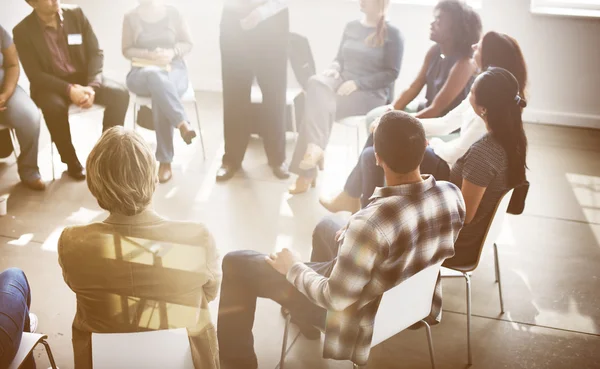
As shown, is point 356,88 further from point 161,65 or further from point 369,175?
point 161,65

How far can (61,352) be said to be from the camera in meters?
2.59

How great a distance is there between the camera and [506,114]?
98.7 inches

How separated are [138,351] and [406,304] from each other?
843 mm

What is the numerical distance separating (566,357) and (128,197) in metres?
1.98

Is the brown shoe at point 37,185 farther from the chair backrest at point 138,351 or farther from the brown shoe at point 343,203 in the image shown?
the chair backrest at point 138,351

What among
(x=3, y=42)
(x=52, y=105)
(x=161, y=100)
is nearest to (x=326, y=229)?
(x=161, y=100)

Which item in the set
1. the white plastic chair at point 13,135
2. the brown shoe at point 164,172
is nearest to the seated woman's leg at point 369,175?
the brown shoe at point 164,172

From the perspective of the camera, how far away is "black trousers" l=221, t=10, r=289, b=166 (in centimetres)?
383

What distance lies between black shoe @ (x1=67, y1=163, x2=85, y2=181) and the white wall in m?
1.46

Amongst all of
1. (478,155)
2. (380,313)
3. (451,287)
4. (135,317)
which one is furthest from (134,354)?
(451,287)

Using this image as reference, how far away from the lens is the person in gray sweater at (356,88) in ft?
12.9

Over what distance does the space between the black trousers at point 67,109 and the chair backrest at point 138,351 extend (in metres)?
2.37

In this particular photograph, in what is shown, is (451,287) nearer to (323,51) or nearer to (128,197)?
(128,197)

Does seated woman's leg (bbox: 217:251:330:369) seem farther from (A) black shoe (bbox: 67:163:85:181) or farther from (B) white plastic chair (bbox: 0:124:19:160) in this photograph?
(B) white plastic chair (bbox: 0:124:19:160)
